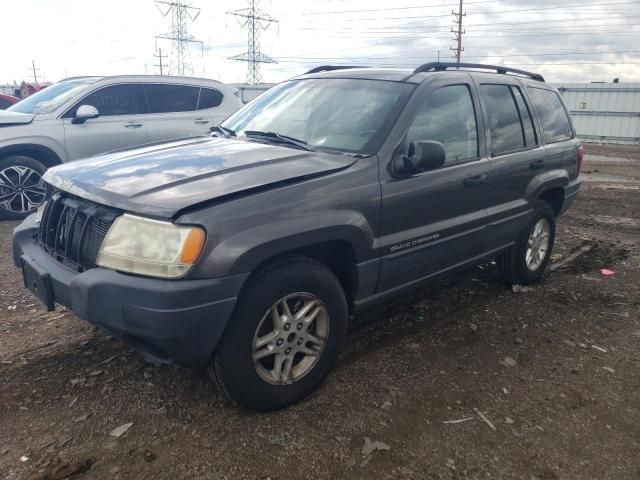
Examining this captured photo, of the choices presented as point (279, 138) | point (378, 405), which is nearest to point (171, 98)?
point (279, 138)

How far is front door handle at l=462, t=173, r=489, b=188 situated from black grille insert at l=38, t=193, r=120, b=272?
7.57 ft

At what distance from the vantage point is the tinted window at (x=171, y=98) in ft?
24.6

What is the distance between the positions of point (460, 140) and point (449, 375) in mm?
1616

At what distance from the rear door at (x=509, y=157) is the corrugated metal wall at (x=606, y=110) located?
18.7m

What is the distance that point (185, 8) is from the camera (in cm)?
4334

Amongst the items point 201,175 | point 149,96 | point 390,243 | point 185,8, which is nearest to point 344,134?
point 390,243

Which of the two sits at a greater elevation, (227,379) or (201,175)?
(201,175)

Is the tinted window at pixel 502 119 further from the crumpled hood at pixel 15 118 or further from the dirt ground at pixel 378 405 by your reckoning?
the crumpled hood at pixel 15 118

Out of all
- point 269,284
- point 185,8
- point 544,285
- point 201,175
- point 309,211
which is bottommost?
point 544,285

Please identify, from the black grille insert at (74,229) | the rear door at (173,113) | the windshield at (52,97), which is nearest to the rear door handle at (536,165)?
the black grille insert at (74,229)

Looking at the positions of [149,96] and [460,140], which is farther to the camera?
[149,96]

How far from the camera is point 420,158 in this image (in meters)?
3.02

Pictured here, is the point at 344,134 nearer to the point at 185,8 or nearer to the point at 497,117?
the point at 497,117

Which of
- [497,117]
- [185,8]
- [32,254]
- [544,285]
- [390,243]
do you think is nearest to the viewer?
[32,254]
